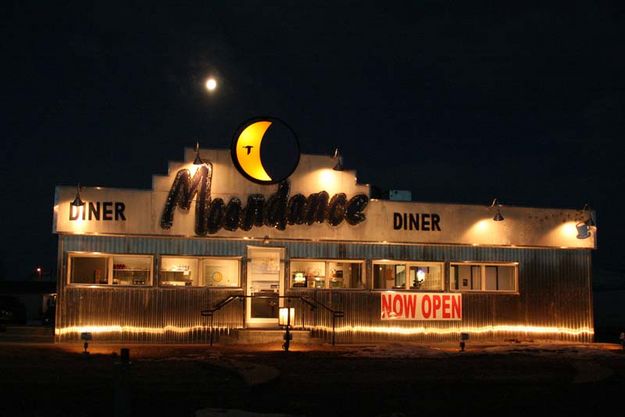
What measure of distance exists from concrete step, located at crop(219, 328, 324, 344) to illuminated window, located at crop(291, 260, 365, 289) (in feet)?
5.50

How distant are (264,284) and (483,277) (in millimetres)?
6942

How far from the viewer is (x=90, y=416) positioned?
39.7ft

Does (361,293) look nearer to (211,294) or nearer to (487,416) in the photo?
(211,294)

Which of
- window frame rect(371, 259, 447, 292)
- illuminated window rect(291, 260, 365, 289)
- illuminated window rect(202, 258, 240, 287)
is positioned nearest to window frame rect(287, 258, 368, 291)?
illuminated window rect(291, 260, 365, 289)

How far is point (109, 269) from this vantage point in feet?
72.4

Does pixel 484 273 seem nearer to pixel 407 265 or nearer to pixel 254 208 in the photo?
pixel 407 265

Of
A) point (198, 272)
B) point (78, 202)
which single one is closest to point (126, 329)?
point (198, 272)

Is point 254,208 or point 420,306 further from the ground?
point 254,208

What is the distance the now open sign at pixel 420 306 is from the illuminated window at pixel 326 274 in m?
1.00

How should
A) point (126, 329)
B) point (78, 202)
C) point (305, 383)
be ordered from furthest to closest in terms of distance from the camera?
point (126, 329) → point (78, 202) → point (305, 383)

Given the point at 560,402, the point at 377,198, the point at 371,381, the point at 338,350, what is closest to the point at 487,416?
the point at 560,402

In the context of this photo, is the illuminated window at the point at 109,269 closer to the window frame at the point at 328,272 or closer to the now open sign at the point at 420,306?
the window frame at the point at 328,272

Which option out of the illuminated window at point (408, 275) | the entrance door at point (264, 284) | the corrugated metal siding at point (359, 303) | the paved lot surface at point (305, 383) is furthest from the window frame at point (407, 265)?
the paved lot surface at point (305, 383)

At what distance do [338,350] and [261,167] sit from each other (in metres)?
5.62
